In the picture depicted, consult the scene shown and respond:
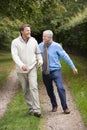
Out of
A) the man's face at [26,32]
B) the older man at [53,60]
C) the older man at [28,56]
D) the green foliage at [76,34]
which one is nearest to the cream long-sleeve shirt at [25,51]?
the older man at [28,56]

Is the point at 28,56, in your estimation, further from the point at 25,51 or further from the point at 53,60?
the point at 53,60

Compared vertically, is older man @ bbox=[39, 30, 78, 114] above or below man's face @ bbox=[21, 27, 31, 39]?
below

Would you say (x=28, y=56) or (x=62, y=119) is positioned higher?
(x=28, y=56)

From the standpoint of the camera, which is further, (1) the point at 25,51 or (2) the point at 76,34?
(2) the point at 76,34

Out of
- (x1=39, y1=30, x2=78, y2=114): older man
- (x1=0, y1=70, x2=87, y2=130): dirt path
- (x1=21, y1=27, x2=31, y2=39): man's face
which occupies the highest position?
(x1=21, y1=27, x2=31, y2=39): man's face

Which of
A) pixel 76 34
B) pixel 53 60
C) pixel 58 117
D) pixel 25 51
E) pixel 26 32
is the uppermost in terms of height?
pixel 26 32

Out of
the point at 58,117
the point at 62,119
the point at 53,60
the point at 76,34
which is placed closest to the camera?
the point at 62,119

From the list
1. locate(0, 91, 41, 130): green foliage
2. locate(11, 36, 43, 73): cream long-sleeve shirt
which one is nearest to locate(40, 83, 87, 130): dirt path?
locate(0, 91, 41, 130): green foliage

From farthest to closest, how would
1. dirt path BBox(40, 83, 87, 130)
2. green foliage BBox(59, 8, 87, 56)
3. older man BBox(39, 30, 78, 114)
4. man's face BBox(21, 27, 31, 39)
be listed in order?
green foliage BBox(59, 8, 87, 56) < older man BBox(39, 30, 78, 114) < man's face BBox(21, 27, 31, 39) < dirt path BBox(40, 83, 87, 130)

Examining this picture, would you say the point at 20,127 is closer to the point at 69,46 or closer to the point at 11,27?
the point at 11,27

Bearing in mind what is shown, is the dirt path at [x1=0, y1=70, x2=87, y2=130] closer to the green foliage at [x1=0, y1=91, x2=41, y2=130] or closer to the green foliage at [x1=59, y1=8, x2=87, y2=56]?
the green foliage at [x1=0, y1=91, x2=41, y2=130]

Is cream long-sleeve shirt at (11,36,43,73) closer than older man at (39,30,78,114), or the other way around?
cream long-sleeve shirt at (11,36,43,73)

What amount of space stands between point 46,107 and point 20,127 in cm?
242

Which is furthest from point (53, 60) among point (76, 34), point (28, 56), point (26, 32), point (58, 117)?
point (76, 34)
